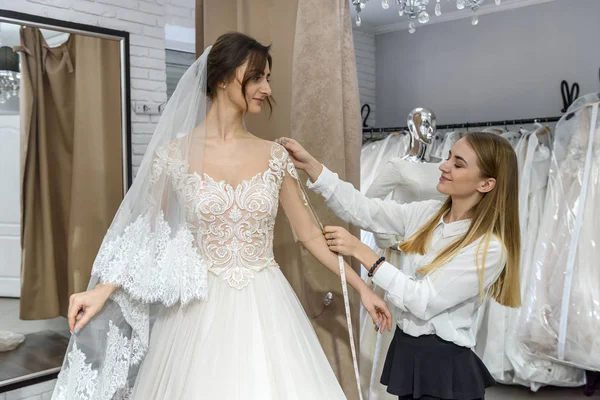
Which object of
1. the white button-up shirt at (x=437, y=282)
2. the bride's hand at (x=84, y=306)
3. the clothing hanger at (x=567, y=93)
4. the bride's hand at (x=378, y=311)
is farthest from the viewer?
the clothing hanger at (x=567, y=93)

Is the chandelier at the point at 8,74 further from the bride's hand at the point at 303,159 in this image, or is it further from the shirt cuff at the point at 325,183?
the shirt cuff at the point at 325,183

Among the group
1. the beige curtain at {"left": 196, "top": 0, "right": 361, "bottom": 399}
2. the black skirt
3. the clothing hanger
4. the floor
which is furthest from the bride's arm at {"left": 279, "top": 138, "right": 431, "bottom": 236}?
the clothing hanger

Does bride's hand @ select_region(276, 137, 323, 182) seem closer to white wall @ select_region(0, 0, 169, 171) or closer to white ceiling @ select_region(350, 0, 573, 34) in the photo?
white wall @ select_region(0, 0, 169, 171)

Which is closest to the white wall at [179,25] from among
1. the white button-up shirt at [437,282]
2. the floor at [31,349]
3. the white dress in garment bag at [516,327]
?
the floor at [31,349]

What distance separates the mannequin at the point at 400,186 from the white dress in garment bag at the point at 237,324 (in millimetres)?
978

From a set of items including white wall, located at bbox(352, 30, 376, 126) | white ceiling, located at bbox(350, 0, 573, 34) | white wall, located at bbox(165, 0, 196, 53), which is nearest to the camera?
white wall, located at bbox(165, 0, 196, 53)

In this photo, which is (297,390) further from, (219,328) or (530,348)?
(530,348)

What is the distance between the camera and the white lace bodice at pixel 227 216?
1.64 metres

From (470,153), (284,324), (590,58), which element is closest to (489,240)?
(470,153)

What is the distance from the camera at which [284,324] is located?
64.2 inches

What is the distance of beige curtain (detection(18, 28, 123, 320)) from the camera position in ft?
8.36

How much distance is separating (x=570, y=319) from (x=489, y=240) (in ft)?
5.47

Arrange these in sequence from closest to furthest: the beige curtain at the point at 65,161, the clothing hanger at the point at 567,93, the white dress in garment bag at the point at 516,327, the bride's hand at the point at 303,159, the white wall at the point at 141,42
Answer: the bride's hand at the point at 303,159 < the beige curtain at the point at 65,161 < the white wall at the point at 141,42 < the white dress in garment bag at the point at 516,327 < the clothing hanger at the point at 567,93

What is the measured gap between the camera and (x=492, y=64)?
437 centimetres
